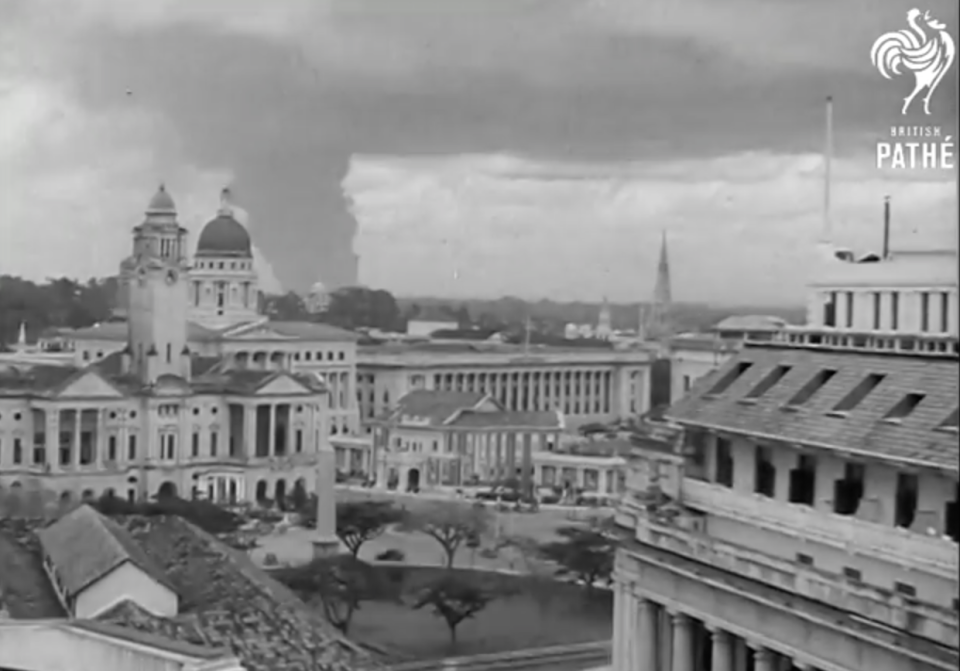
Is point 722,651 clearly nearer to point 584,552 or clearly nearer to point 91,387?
point 584,552

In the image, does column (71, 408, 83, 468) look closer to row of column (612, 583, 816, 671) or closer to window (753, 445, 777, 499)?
row of column (612, 583, 816, 671)

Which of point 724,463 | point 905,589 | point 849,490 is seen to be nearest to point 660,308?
point 724,463

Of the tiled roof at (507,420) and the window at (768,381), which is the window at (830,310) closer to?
the window at (768,381)

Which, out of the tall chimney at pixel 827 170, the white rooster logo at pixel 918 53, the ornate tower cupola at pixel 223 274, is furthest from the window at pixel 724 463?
the ornate tower cupola at pixel 223 274

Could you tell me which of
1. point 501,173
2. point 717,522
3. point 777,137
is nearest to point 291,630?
point 717,522

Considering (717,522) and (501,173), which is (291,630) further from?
(501,173)

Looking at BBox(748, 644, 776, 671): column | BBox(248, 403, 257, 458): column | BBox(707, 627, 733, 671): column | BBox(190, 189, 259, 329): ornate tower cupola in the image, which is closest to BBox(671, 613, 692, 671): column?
BBox(707, 627, 733, 671): column
